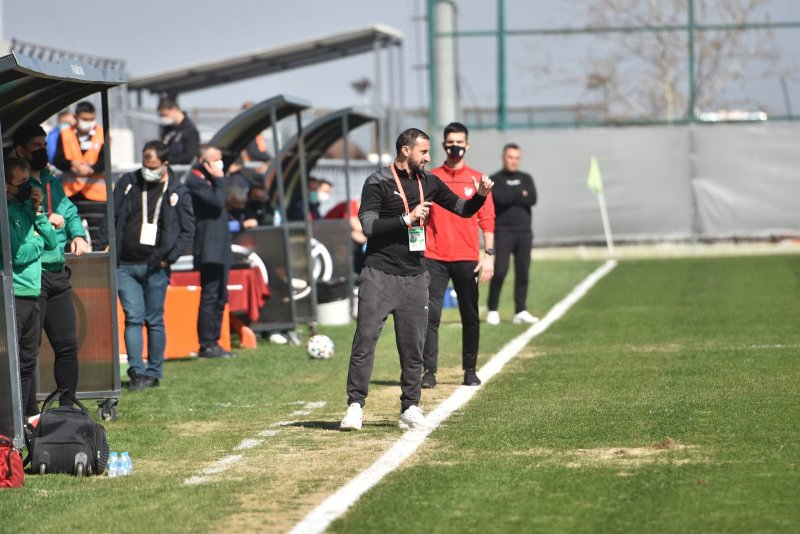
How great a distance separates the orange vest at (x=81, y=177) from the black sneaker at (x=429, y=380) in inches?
224

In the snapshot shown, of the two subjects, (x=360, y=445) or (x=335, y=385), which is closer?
(x=360, y=445)

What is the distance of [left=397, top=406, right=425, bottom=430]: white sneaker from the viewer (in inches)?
379

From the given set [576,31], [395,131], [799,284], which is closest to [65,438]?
[799,284]

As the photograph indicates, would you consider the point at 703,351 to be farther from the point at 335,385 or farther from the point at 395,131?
the point at 395,131

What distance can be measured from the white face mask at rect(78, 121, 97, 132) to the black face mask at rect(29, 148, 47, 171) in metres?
5.80

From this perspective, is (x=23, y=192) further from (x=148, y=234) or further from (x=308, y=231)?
(x=308, y=231)

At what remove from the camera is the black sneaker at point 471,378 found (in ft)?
38.8

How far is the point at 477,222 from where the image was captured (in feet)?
41.5

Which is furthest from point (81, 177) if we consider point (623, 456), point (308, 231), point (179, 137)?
point (623, 456)

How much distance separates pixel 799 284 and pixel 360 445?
13.8m

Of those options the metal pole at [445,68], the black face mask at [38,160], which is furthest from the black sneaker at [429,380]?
the metal pole at [445,68]

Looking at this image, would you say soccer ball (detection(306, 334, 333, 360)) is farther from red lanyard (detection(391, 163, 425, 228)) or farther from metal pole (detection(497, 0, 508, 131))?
metal pole (detection(497, 0, 508, 131))

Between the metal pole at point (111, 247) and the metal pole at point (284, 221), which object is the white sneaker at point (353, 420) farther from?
the metal pole at point (284, 221)

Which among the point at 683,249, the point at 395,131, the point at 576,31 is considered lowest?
the point at 683,249
